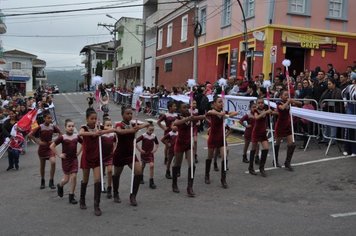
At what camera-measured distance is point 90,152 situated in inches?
295

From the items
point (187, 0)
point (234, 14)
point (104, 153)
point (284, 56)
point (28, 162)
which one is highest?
point (187, 0)

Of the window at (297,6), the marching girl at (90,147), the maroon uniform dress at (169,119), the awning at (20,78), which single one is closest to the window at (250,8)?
the window at (297,6)

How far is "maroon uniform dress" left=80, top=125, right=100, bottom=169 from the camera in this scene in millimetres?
7480

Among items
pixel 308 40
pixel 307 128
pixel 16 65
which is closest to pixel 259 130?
pixel 307 128

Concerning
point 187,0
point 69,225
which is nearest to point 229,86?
point 69,225

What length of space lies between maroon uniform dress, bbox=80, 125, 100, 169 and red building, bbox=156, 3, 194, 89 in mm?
23889

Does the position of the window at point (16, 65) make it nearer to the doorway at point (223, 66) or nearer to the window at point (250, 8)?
the doorway at point (223, 66)

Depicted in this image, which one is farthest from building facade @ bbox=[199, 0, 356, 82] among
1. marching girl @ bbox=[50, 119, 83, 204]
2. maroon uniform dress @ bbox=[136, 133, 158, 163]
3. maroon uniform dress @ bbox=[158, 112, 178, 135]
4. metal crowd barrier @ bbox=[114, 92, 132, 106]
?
marching girl @ bbox=[50, 119, 83, 204]

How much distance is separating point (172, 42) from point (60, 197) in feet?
94.3

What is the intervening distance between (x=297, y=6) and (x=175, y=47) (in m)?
14.9

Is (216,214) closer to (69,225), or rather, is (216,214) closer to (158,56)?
(69,225)

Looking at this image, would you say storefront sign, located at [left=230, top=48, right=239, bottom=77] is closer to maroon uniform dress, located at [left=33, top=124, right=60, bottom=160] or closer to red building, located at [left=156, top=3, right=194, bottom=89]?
red building, located at [left=156, top=3, right=194, bottom=89]

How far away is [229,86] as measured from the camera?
17500 mm

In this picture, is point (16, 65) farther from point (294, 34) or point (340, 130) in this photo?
point (340, 130)
